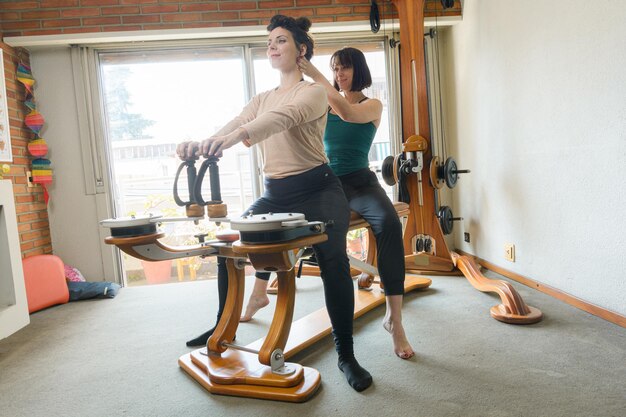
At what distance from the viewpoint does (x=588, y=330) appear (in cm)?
197

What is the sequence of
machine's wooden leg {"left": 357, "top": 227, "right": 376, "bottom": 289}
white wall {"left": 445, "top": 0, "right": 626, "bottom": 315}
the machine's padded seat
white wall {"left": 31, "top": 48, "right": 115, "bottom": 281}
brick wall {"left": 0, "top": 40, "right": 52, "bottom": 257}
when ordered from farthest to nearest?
white wall {"left": 31, "top": 48, "right": 115, "bottom": 281}
brick wall {"left": 0, "top": 40, "right": 52, "bottom": 257}
the machine's padded seat
machine's wooden leg {"left": 357, "top": 227, "right": 376, "bottom": 289}
white wall {"left": 445, "top": 0, "right": 626, "bottom": 315}

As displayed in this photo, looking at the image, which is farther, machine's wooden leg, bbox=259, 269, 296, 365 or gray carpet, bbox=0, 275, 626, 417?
machine's wooden leg, bbox=259, 269, 296, 365

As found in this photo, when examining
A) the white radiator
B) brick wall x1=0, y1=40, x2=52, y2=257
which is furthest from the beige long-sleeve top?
brick wall x1=0, y1=40, x2=52, y2=257

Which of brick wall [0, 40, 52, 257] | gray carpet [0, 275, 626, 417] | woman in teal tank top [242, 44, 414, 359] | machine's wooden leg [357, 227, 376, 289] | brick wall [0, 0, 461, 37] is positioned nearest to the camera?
gray carpet [0, 275, 626, 417]

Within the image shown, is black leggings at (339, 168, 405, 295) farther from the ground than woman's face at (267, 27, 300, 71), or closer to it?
closer to it

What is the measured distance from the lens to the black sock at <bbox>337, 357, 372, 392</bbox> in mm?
1535

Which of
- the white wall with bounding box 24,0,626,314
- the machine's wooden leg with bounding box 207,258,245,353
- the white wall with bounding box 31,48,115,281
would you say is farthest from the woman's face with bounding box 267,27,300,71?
the white wall with bounding box 31,48,115,281

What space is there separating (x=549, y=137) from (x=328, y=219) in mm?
1573

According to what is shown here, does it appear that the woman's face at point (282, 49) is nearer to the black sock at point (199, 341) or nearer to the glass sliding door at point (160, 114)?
the black sock at point (199, 341)

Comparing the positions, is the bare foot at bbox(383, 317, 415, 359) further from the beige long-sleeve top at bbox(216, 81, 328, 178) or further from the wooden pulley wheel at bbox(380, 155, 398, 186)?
the wooden pulley wheel at bbox(380, 155, 398, 186)

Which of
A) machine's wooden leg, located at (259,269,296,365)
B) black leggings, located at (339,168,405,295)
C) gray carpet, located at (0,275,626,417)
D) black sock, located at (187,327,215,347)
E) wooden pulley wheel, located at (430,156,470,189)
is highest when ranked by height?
wooden pulley wheel, located at (430,156,470,189)

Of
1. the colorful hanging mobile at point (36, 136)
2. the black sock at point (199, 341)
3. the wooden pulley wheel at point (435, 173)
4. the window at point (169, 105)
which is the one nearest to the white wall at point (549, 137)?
the wooden pulley wheel at point (435, 173)

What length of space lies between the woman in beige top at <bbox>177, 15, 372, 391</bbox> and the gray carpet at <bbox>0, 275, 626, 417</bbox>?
23cm

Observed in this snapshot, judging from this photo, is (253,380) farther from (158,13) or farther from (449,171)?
(158,13)
